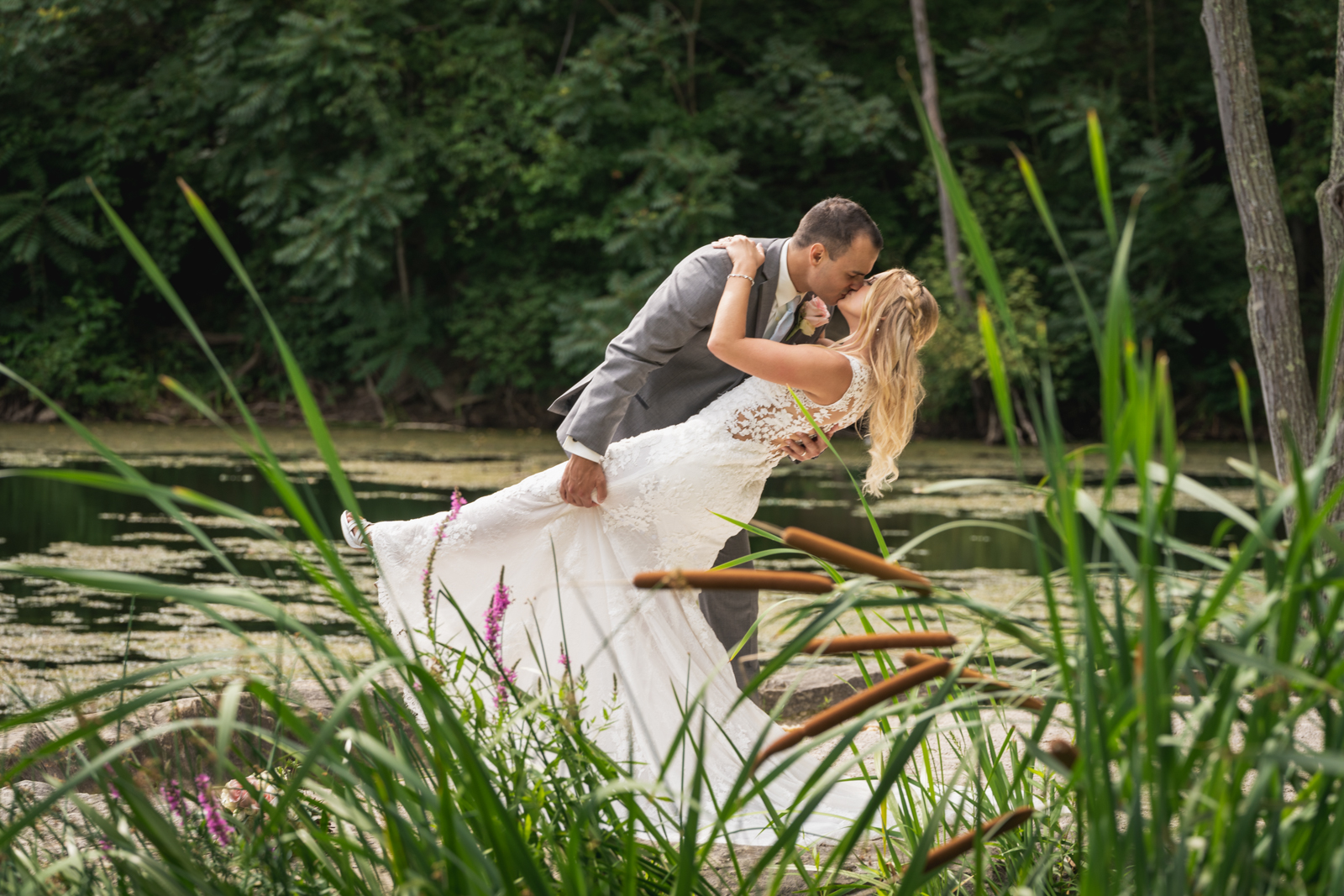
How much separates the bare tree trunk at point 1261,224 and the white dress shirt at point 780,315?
91cm

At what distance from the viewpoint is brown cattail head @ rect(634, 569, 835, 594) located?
0.76 m

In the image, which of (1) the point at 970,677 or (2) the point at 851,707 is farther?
(1) the point at 970,677

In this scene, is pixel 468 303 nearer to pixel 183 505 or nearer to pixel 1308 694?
pixel 183 505

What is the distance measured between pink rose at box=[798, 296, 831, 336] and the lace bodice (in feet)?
0.64

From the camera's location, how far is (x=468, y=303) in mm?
12672

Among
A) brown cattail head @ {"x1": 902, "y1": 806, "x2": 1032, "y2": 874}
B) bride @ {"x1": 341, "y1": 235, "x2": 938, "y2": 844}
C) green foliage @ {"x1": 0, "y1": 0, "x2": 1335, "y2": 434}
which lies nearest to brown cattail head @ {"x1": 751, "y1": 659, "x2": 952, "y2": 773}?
brown cattail head @ {"x1": 902, "y1": 806, "x2": 1032, "y2": 874}

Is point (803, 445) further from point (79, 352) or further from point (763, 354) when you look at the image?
point (79, 352)

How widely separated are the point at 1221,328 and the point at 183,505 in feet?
33.8

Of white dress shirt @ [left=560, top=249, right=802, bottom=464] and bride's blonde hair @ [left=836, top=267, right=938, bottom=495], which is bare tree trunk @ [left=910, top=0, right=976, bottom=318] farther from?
bride's blonde hair @ [left=836, top=267, right=938, bottom=495]

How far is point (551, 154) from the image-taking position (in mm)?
11203

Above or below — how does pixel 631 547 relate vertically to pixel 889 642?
below

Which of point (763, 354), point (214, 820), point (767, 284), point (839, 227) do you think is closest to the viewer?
point (214, 820)

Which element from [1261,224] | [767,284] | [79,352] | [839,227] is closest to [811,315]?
[767,284]

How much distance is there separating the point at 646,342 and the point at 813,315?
389mm
